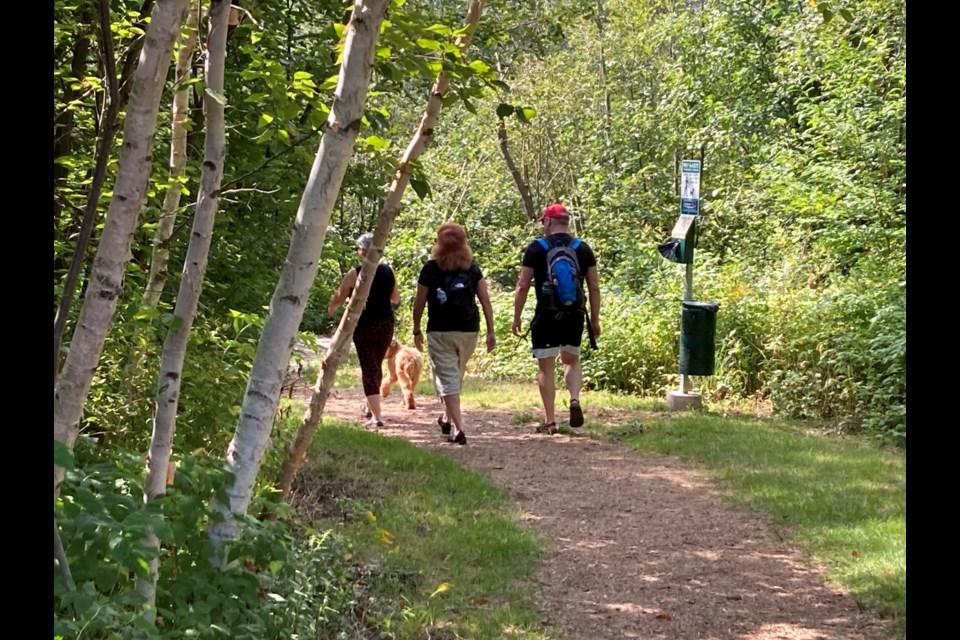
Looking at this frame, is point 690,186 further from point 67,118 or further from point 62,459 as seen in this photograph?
point 62,459

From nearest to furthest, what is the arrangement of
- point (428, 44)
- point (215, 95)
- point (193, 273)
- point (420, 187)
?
point (215, 95) < point (193, 273) < point (428, 44) < point (420, 187)

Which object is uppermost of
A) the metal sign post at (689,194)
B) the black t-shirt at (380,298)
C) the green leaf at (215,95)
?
the metal sign post at (689,194)

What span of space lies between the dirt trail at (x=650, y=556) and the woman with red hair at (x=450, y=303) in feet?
2.33

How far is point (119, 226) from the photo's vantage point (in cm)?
283

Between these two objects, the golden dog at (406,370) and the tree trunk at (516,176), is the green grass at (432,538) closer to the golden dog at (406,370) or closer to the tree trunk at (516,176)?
the golden dog at (406,370)

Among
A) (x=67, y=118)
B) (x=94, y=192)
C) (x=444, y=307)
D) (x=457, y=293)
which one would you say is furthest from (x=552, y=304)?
(x=94, y=192)

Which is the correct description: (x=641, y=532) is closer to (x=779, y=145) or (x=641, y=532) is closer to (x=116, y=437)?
(x=116, y=437)

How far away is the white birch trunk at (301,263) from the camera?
3463 mm

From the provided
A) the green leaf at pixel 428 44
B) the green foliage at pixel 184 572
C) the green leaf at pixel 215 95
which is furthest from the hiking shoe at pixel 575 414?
the green leaf at pixel 215 95

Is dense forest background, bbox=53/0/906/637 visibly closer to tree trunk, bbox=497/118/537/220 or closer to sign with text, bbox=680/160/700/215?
tree trunk, bbox=497/118/537/220

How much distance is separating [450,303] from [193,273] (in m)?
5.41

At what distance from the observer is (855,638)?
4.56m
